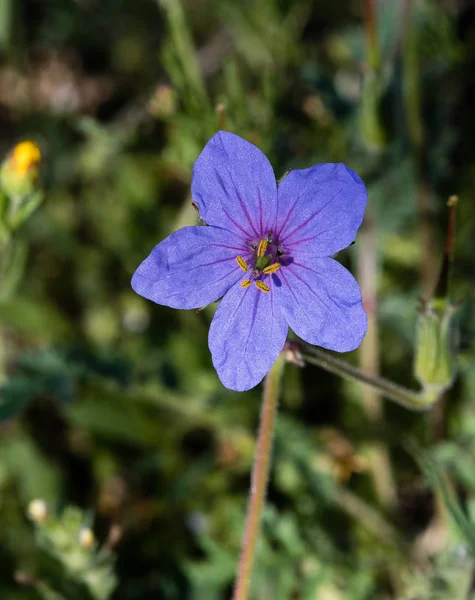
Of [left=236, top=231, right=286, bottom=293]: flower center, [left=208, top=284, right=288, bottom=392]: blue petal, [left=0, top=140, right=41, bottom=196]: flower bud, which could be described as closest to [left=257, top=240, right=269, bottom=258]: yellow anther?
[left=236, top=231, right=286, bottom=293]: flower center

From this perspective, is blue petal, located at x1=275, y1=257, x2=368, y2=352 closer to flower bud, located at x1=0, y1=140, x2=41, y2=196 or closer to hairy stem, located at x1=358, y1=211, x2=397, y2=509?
flower bud, located at x1=0, y1=140, x2=41, y2=196

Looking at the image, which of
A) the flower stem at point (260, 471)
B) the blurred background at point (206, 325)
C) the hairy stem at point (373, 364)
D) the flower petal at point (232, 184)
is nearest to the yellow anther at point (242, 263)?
the flower petal at point (232, 184)

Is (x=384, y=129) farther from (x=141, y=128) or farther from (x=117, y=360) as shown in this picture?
(x=141, y=128)

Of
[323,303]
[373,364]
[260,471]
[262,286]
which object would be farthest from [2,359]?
[323,303]

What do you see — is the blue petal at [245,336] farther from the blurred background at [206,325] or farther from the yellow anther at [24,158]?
the yellow anther at [24,158]

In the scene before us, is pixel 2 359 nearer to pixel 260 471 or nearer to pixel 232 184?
pixel 260 471
